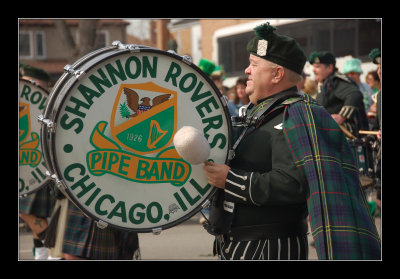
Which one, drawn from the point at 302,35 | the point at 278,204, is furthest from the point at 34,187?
the point at 302,35

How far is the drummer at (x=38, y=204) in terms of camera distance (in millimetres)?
5430

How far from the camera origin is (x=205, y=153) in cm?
253

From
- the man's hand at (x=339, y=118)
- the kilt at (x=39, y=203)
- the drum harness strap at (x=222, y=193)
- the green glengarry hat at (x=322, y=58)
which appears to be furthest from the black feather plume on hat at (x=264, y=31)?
the green glengarry hat at (x=322, y=58)

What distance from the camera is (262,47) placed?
2.83 metres

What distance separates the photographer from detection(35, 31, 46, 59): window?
3409 centimetres

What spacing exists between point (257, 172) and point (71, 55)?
10235 mm

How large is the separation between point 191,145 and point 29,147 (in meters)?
2.53

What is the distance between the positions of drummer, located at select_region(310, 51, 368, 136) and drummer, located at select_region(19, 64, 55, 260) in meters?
2.84

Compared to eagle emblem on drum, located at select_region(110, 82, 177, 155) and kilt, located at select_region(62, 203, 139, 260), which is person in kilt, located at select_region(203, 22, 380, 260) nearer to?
eagle emblem on drum, located at select_region(110, 82, 177, 155)

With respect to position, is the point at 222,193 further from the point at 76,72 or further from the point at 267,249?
the point at 76,72

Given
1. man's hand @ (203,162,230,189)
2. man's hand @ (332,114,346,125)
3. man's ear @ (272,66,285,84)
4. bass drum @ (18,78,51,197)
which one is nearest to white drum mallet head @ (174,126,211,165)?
man's hand @ (203,162,230,189)

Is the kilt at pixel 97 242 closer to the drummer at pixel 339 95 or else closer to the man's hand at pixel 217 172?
the man's hand at pixel 217 172

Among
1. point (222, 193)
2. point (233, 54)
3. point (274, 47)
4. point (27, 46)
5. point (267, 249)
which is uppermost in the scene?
point (27, 46)

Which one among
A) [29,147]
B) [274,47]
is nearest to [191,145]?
[274,47]
